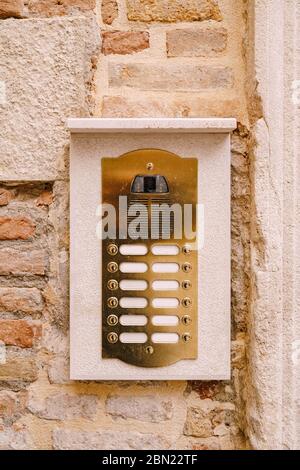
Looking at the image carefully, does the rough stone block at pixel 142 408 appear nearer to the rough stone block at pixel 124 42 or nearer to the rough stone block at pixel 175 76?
the rough stone block at pixel 175 76

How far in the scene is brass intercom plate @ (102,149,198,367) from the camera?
1240mm

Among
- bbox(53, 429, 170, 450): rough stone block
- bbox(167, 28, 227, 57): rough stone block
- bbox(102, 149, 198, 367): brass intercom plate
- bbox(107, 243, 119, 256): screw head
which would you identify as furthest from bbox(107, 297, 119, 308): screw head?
bbox(167, 28, 227, 57): rough stone block

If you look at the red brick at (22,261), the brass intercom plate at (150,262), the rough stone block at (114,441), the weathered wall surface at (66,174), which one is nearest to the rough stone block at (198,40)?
the weathered wall surface at (66,174)

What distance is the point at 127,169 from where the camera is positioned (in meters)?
1.24

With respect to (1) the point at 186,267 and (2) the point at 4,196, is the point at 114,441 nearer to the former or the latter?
(1) the point at 186,267

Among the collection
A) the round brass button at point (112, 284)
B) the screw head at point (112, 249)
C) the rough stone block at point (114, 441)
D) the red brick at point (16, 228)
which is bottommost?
the rough stone block at point (114, 441)

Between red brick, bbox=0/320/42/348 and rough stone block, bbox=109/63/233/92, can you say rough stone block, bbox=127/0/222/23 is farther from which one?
red brick, bbox=0/320/42/348

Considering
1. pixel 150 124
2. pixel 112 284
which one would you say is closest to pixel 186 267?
pixel 112 284

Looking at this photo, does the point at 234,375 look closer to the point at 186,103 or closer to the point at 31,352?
the point at 31,352

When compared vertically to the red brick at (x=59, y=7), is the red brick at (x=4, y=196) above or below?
below

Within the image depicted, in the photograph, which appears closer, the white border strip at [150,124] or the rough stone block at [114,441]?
the white border strip at [150,124]

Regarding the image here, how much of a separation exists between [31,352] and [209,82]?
35.2 inches

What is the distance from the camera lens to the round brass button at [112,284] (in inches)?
49.1

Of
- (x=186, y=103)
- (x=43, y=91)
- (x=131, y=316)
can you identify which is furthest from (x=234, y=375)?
(x=43, y=91)
